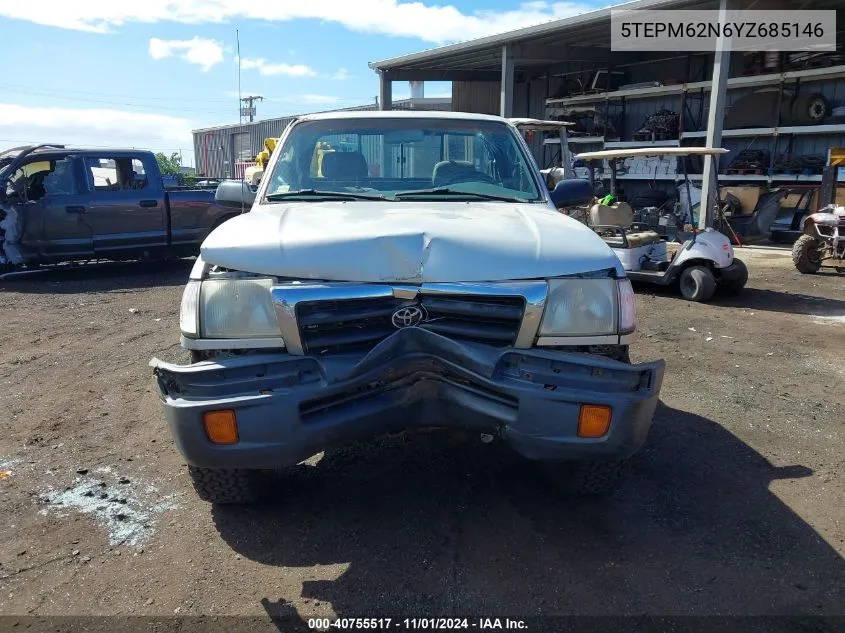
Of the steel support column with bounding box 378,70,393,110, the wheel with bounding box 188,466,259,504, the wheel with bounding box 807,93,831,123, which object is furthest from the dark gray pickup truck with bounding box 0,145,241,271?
the wheel with bounding box 807,93,831,123

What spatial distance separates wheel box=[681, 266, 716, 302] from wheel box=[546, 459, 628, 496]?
5.96m

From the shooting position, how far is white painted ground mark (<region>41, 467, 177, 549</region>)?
3268mm

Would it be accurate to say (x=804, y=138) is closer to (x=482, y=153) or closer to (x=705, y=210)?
(x=705, y=210)

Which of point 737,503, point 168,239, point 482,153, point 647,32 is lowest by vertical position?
point 737,503

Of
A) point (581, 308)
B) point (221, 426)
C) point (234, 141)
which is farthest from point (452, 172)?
point (234, 141)

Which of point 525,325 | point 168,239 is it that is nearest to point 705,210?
point 168,239

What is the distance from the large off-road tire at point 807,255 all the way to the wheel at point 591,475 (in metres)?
8.96

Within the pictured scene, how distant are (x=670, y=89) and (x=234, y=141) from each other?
979 inches

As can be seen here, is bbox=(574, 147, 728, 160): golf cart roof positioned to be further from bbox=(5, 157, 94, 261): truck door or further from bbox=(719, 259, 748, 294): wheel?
bbox=(5, 157, 94, 261): truck door

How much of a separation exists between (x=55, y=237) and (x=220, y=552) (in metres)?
8.92

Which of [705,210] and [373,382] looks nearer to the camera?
[373,382]

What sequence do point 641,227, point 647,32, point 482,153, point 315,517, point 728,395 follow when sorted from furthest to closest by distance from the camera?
point 647,32 → point 641,227 → point 728,395 → point 482,153 → point 315,517

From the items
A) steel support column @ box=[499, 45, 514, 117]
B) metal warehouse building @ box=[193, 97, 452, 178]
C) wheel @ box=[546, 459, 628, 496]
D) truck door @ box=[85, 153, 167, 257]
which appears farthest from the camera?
metal warehouse building @ box=[193, 97, 452, 178]

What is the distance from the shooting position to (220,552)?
3.08m
